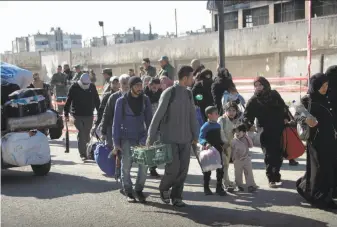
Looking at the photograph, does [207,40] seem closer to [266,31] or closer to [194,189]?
[266,31]

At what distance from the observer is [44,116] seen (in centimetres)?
864

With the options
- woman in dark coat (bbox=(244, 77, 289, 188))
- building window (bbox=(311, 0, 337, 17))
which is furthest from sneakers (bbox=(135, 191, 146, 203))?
building window (bbox=(311, 0, 337, 17))

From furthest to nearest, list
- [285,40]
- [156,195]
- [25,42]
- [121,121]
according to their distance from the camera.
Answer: [25,42], [285,40], [156,195], [121,121]

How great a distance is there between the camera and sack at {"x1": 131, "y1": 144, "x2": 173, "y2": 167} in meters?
6.11

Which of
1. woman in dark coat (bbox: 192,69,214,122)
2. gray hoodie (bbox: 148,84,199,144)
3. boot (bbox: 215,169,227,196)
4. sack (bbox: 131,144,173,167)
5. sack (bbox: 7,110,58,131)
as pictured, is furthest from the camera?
woman in dark coat (bbox: 192,69,214,122)

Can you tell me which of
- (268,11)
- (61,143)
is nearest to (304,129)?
(61,143)

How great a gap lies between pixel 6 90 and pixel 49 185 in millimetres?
2017

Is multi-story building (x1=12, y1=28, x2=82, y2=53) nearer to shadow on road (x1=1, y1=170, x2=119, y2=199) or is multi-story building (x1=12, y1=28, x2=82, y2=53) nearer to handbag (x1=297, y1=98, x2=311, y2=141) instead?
shadow on road (x1=1, y1=170, x2=119, y2=199)

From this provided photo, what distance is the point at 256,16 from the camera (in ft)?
158

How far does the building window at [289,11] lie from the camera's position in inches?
1704

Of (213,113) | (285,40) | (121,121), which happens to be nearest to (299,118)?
(213,113)

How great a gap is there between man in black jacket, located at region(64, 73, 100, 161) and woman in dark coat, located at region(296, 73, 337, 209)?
16.6 ft

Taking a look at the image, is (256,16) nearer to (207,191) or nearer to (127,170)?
(207,191)

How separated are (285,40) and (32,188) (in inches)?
1118
